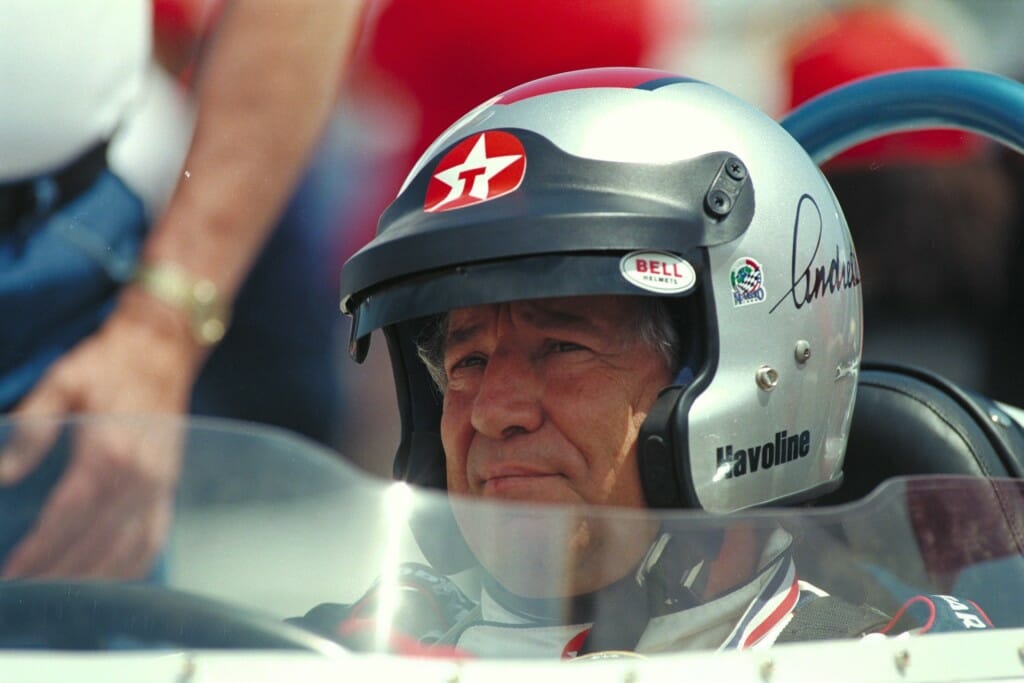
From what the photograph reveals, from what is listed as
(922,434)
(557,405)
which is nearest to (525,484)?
(557,405)

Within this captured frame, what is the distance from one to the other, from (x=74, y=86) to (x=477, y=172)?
1.06m

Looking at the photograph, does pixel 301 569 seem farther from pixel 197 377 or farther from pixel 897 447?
pixel 197 377

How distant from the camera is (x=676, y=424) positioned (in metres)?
1.29

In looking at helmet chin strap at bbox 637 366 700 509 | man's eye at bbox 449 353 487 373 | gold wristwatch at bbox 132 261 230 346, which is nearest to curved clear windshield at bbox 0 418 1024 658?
helmet chin strap at bbox 637 366 700 509

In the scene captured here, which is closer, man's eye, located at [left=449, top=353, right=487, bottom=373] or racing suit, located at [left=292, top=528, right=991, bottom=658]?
racing suit, located at [left=292, top=528, right=991, bottom=658]

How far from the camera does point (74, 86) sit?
7.28 ft

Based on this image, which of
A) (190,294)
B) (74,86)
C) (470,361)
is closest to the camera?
(470,361)

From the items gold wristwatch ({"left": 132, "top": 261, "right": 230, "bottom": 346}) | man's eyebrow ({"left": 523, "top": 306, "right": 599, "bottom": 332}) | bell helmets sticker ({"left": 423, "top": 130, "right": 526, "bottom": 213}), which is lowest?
gold wristwatch ({"left": 132, "top": 261, "right": 230, "bottom": 346})

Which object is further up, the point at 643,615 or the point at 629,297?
the point at 629,297

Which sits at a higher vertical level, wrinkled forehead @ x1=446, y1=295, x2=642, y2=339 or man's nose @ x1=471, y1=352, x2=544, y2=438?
wrinkled forehead @ x1=446, y1=295, x2=642, y2=339

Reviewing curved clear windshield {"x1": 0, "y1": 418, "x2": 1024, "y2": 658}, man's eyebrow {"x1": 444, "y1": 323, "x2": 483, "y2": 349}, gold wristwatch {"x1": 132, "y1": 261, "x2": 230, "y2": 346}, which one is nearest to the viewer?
curved clear windshield {"x1": 0, "y1": 418, "x2": 1024, "y2": 658}

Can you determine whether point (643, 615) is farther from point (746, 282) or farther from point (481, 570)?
point (746, 282)

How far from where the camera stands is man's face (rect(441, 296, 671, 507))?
132cm

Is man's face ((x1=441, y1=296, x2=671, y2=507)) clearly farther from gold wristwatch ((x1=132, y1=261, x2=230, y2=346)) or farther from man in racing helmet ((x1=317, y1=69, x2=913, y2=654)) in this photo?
gold wristwatch ((x1=132, y1=261, x2=230, y2=346))
